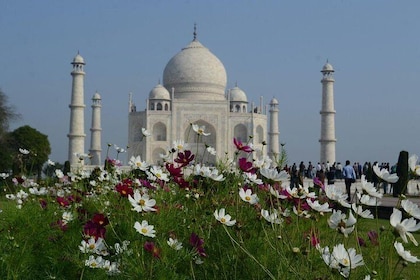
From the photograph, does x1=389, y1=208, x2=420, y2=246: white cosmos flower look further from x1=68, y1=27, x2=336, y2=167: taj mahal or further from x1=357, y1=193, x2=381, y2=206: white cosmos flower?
x1=68, y1=27, x2=336, y2=167: taj mahal

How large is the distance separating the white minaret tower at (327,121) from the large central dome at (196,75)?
7.15 m

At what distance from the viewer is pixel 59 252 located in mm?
3299

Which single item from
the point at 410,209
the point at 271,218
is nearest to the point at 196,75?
the point at 271,218

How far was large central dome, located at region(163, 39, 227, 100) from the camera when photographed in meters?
36.6

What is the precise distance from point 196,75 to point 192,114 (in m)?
3.22

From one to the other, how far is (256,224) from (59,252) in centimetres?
116

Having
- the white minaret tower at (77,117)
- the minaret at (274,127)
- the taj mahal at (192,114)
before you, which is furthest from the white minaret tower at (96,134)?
the minaret at (274,127)

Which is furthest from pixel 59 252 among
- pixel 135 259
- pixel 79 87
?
pixel 79 87

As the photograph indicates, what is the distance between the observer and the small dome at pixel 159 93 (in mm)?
35803

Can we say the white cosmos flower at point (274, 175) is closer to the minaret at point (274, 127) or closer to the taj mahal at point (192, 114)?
the taj mahal at point (192, 114)

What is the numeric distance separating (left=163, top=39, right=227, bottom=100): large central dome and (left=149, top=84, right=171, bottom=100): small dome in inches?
36.8

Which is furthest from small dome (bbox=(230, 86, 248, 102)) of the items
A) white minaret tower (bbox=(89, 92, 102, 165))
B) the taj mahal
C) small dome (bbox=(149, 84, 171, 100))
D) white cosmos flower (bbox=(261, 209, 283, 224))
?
white cosmos flower (bbox=(261, 209, 283, 224))

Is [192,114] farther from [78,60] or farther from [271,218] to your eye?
[271,218]

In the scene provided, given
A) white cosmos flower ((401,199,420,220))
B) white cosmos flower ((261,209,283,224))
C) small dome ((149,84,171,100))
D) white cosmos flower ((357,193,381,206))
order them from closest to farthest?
white cosmos flower ((401,199,420,220)) < white cosmos flower ((357,193,381,206)) < white cosmos flower ((261,209,283,224)) < small dome ((149,84,171,100))
